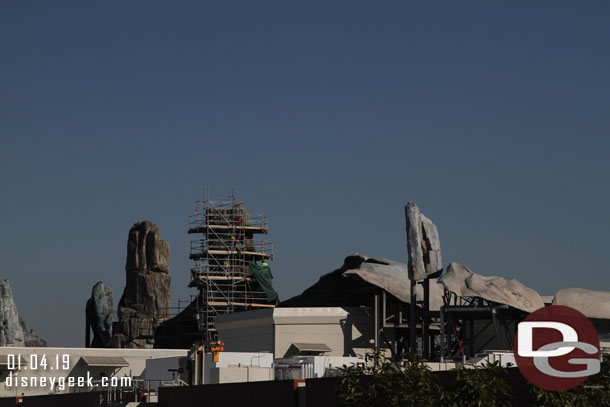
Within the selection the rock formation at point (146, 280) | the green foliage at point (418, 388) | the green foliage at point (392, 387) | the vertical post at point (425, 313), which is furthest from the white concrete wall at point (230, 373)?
the rock formation at point (146, 280)

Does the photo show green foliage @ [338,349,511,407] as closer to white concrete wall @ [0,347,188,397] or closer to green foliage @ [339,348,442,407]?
green foliage @ [339,348,442,407]

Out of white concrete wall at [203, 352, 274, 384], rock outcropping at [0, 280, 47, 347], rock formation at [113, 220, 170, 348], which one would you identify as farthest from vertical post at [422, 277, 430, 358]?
rock outcropping at [0, 280, 47, 347]

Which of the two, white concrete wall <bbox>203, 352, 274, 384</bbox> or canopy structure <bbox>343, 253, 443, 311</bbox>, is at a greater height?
canopy structure <bbox>343, 253, 443, 311</bbox>

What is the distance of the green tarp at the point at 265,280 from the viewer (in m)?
110

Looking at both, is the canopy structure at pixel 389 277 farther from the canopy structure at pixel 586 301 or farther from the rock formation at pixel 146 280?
the rock formation at pixel 146 280

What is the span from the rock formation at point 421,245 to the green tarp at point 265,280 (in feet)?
144

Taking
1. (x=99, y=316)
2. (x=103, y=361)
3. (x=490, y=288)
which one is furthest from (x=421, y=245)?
(x=99, y=316)

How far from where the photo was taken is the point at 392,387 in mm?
21906

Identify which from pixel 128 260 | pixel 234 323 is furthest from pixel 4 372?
pixel 128 260

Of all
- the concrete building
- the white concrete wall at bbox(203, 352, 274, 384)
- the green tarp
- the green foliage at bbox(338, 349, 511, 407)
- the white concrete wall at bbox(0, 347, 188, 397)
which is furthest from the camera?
the green tarp

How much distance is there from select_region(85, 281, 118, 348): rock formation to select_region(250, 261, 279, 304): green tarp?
28.4m

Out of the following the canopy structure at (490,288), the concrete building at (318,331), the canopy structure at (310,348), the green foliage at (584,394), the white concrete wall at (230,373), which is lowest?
the green foliage at (584,394)

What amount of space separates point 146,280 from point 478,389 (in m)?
118

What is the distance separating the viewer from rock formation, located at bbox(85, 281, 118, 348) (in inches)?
5044
